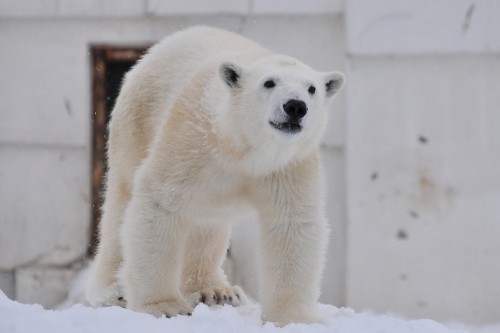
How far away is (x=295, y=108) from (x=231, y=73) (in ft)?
1.04

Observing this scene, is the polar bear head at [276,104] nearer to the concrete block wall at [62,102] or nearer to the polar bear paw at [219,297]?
the polar bear paw at [219,297]

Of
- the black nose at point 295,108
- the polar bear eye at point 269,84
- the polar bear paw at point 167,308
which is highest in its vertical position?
the polar bear eye at point 269,84

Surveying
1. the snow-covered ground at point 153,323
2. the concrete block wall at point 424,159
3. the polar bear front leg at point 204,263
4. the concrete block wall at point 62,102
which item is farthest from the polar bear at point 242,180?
the concrete block wall at point 62,102

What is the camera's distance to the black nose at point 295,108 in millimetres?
2592

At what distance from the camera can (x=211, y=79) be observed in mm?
2984

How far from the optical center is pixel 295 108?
2598 mm

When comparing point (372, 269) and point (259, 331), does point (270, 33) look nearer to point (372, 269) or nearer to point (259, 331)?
point (372, 269)

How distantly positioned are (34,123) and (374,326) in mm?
3658

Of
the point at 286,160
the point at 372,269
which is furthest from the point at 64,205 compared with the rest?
the point at 286,160

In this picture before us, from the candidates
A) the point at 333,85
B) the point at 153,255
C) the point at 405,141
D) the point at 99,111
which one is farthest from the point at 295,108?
the point at 99,111

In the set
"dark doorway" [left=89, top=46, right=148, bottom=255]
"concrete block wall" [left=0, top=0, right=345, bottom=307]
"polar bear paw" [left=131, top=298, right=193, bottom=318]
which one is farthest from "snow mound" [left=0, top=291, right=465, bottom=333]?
"dark doorway" [left=89, top=46, right=148, bottom=255]

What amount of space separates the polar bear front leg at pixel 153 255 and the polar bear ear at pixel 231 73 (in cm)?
43

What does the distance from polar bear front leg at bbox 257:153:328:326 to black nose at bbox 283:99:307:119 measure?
291 millimetres

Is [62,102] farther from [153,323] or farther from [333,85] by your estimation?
[153,323]
